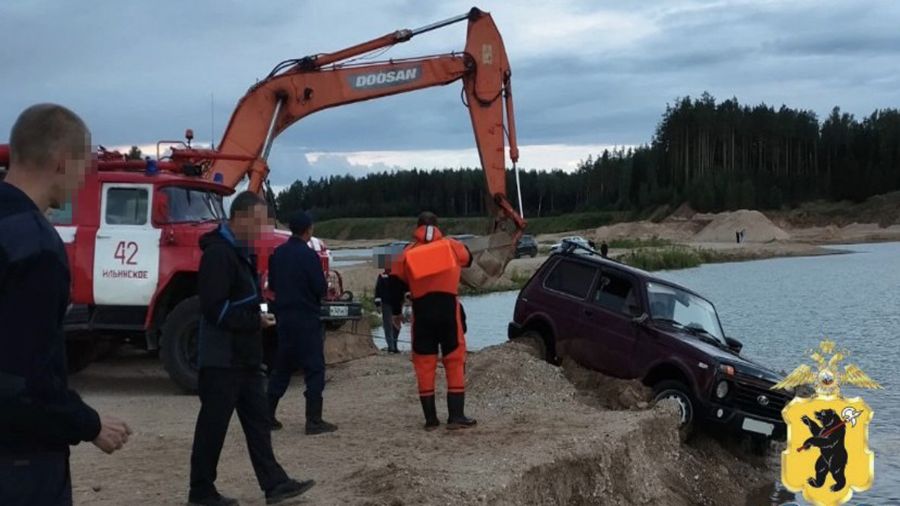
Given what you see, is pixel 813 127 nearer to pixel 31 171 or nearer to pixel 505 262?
pixel 505 262

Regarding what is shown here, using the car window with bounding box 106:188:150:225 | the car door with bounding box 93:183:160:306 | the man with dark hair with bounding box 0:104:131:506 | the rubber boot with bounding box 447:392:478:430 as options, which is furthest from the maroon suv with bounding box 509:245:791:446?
the man with dark hair with bounding box 0:104:131:506

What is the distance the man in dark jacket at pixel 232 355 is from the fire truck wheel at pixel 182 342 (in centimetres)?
499

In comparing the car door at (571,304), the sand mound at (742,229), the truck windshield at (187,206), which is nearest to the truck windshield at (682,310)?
the car door at (571,304)

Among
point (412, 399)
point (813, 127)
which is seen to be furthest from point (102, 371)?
point (813, 127)

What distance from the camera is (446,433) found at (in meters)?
9.00

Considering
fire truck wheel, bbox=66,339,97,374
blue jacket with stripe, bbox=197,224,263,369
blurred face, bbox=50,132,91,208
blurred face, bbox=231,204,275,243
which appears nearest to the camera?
blurred face, bbox=50,132,91,208

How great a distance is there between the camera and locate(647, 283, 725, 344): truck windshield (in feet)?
38.3

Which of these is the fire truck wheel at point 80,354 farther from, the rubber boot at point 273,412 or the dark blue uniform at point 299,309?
the dark blue uniform at point 299,309

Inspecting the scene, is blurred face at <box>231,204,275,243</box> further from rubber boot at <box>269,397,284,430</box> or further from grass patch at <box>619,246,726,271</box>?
grass patch at <box>619,246,726,271</box>

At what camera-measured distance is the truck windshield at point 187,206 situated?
39.2ft

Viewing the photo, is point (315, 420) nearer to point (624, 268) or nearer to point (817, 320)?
point (624, 268)

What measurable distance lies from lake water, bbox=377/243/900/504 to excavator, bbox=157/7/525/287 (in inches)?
155

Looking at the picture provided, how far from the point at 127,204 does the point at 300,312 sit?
409cm

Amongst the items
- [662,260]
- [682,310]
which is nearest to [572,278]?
[682,310]
